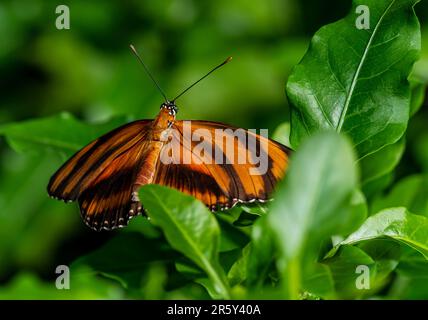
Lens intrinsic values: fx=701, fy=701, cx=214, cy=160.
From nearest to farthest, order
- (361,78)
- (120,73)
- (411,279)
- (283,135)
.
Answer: (361,78), (411,279), (283,135), (120,73)

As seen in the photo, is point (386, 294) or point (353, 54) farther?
point (386, 294)

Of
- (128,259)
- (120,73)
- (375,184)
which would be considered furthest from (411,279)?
(120,73)

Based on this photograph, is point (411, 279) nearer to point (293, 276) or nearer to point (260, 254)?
point (260, 254)
